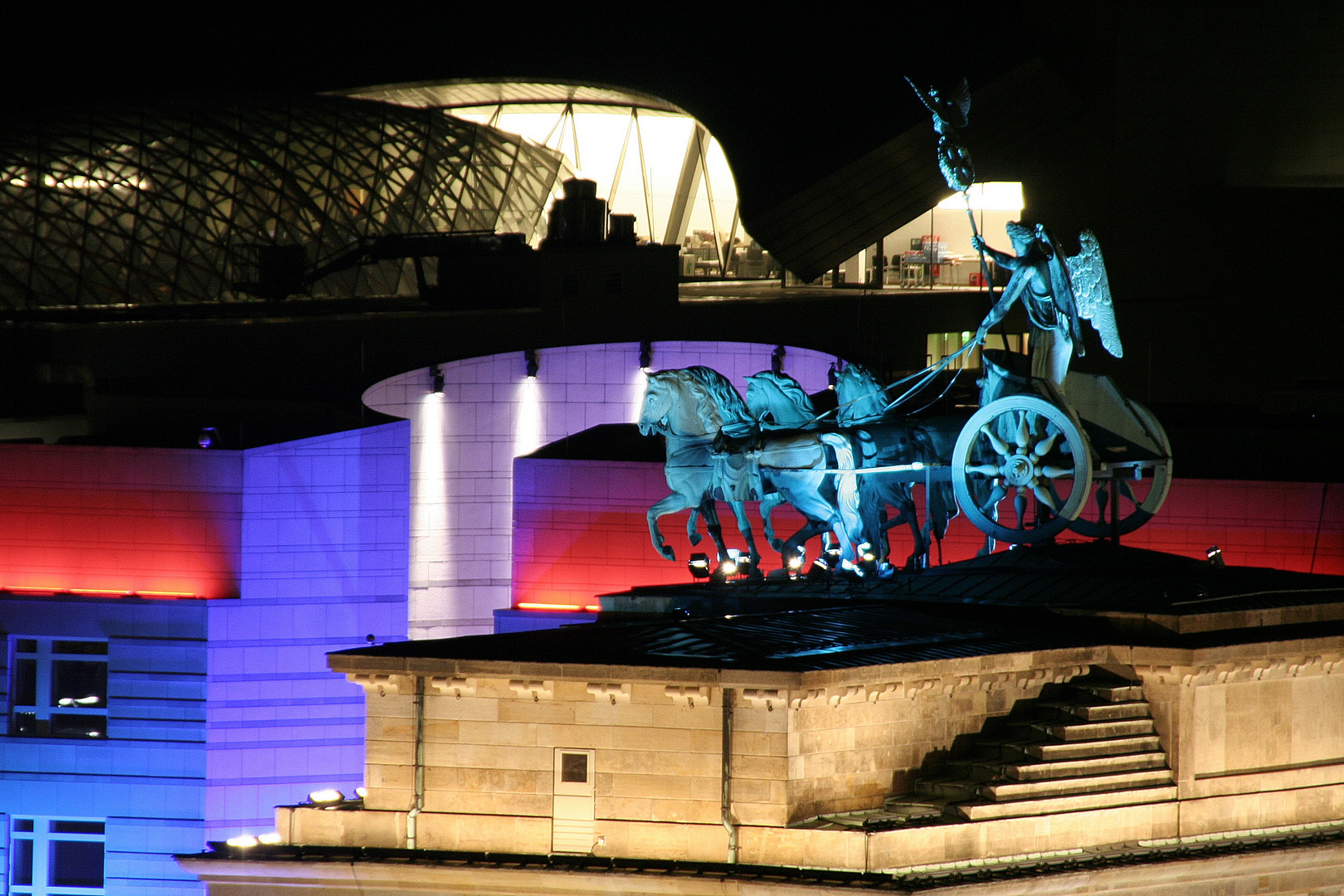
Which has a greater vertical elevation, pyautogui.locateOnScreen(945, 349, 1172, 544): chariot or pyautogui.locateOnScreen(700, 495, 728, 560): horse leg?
pyautogui.locateOnScreen(945, 349, 1172, 544): chariot

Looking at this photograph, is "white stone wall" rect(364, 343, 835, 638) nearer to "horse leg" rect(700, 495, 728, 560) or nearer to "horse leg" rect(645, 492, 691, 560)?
"horse leg" rect(645, 492, 691, 560)

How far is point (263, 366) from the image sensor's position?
167ft

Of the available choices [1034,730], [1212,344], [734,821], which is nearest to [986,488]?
[1034,730]

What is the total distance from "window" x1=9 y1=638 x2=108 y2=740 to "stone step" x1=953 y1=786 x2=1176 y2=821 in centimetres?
1748

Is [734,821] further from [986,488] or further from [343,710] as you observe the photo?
[343,710]

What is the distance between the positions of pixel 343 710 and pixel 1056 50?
83.6ft

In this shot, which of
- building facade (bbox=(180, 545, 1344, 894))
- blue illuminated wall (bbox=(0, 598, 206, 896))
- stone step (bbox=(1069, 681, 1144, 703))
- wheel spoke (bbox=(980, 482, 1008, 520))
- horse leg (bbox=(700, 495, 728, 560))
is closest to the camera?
building facade (bbox=(180, 545, 1344, 894))

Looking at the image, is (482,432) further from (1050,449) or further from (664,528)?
(1050,449)

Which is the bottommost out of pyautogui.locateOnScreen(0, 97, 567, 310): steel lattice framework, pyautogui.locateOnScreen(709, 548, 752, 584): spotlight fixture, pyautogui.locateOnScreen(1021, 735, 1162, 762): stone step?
pyautogui.locateOnScreen(1021, 735, 1162, 762): stone step

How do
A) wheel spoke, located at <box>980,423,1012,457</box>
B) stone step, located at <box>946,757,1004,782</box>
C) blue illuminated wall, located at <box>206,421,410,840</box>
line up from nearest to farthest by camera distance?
stone step, located at <box>946,757,1004,782</box> < wheel spoke, located at <box>980,423,1012,457</box> < blue illuminated wall, located at <box>206,421,410,840</box>

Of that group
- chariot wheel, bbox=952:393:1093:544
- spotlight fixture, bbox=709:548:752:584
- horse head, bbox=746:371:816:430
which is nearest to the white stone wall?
spotlight fixture, bbox=709:548:752:584

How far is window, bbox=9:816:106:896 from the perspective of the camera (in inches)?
1439

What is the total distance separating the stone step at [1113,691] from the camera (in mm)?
26578

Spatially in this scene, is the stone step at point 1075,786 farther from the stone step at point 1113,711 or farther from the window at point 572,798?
the window at point 572,798
